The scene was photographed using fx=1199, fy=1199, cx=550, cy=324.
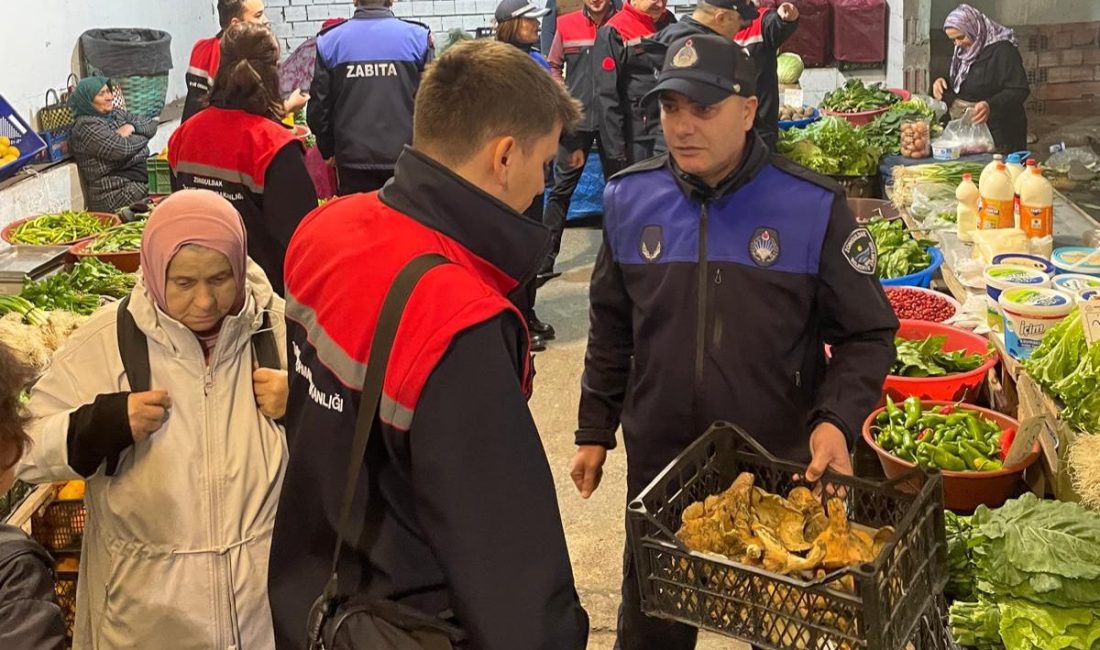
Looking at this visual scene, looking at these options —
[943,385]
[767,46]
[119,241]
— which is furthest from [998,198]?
[119,241]

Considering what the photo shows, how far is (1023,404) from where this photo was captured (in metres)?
3.95

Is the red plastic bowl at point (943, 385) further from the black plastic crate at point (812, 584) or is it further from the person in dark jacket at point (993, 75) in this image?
the person in dark jacket at point (993, 75)

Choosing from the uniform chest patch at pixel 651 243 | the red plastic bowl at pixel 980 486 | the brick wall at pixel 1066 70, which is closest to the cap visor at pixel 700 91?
the uniform chest patch at pixel 651 243

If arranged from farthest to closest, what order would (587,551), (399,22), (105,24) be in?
(105,24) < (399,22) < (587,551)

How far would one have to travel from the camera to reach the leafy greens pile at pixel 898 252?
5.58 m

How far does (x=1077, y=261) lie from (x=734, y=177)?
7.20ft

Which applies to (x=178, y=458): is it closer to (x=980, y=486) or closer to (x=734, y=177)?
(x=734, y=177)

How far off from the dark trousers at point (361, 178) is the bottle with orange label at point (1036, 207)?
3327 mm

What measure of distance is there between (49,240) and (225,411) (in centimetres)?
455

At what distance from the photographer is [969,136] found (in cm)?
738

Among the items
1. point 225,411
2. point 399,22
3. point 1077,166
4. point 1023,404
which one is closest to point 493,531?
point 225,411

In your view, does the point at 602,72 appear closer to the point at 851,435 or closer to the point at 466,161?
the point at 851,435

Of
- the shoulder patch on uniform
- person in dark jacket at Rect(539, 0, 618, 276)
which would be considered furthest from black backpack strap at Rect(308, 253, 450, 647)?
person in dark jacket at Rect(539, 0, 618, 276)

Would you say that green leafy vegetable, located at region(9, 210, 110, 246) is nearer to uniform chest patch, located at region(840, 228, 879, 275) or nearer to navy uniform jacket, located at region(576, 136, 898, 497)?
navy uniform jacket, located at region(576, 136, 898, 497)
